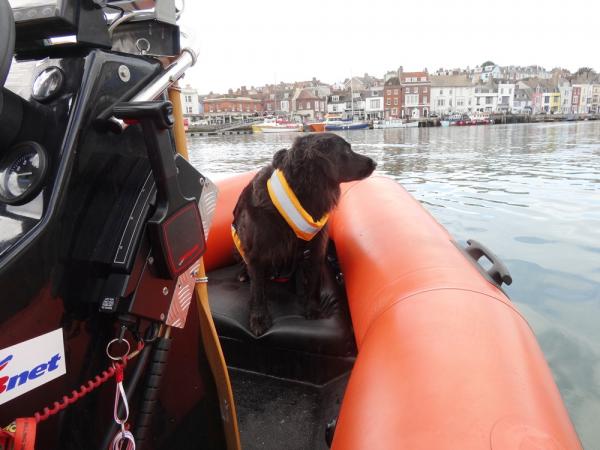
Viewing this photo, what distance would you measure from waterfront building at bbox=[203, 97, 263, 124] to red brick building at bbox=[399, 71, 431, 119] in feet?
92.5

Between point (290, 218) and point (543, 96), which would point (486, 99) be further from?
point (290, 218)

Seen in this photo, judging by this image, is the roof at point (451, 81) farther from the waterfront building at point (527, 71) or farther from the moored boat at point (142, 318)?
the moored boat at point (142, 318)

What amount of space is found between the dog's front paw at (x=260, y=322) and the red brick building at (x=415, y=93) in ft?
246

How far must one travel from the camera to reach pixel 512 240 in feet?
17.0

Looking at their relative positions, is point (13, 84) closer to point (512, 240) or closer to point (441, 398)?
point (441, 398)

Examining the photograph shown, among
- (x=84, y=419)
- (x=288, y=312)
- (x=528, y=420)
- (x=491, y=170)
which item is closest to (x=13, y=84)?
(x=84, y=419)

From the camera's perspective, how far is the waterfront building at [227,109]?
74000 millimetres

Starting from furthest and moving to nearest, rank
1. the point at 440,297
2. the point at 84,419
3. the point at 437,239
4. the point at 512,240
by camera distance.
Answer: the point at 512,240 < the point at 437,239 < the point at 440,297 < the point at 84,419

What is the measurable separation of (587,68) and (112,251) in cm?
12133

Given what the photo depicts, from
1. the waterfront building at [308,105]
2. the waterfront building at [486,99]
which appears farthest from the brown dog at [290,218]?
the waterfront building at [486,99]

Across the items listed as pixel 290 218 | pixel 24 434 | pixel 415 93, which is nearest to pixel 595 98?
pixel 415 93

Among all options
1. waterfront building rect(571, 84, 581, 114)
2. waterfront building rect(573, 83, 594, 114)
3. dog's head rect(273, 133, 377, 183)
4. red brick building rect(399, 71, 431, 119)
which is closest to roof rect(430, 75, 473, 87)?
red brick building rect(399, 71, 431, 119)

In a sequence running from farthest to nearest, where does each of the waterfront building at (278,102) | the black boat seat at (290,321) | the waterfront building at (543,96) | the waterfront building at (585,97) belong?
the waterfront building at (585,97)
the waterfront building at (543,96)
the waterfront building at (278,102)
the black boat seat at (290,321)

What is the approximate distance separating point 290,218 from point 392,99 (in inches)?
2986
